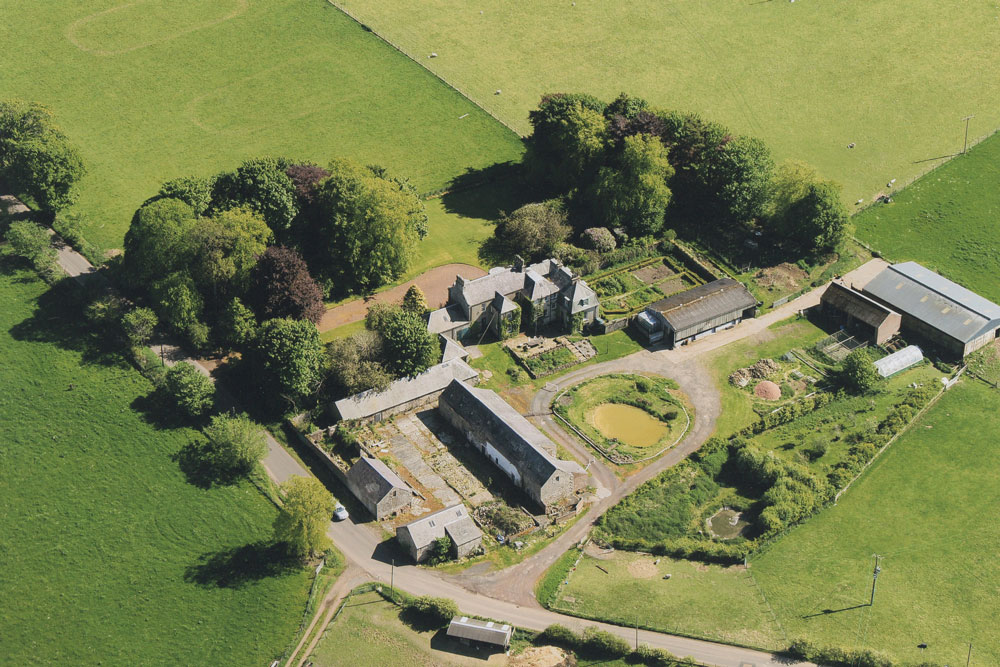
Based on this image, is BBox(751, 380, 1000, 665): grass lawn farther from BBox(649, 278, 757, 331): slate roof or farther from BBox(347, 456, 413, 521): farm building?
BBox(347, 456, 413, 521): farm building

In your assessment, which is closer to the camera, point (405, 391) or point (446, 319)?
point (405, 391)

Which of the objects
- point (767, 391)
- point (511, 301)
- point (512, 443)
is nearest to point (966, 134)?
point (767, 391)

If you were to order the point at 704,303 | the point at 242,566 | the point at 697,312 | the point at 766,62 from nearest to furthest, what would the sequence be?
the point at 242,566
the point at 697,312
the point at 704,303
the point at 766,62

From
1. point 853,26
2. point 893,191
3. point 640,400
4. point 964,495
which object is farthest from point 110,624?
point 853,26

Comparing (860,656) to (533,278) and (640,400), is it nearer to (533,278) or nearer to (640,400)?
(640,400)

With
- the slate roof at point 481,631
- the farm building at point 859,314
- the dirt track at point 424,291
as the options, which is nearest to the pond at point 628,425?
the dirt track at point 424,291

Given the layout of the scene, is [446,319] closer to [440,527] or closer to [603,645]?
[440,527]

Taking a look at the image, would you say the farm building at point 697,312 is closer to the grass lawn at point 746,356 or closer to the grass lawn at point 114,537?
the grass lawn at point 746,356
